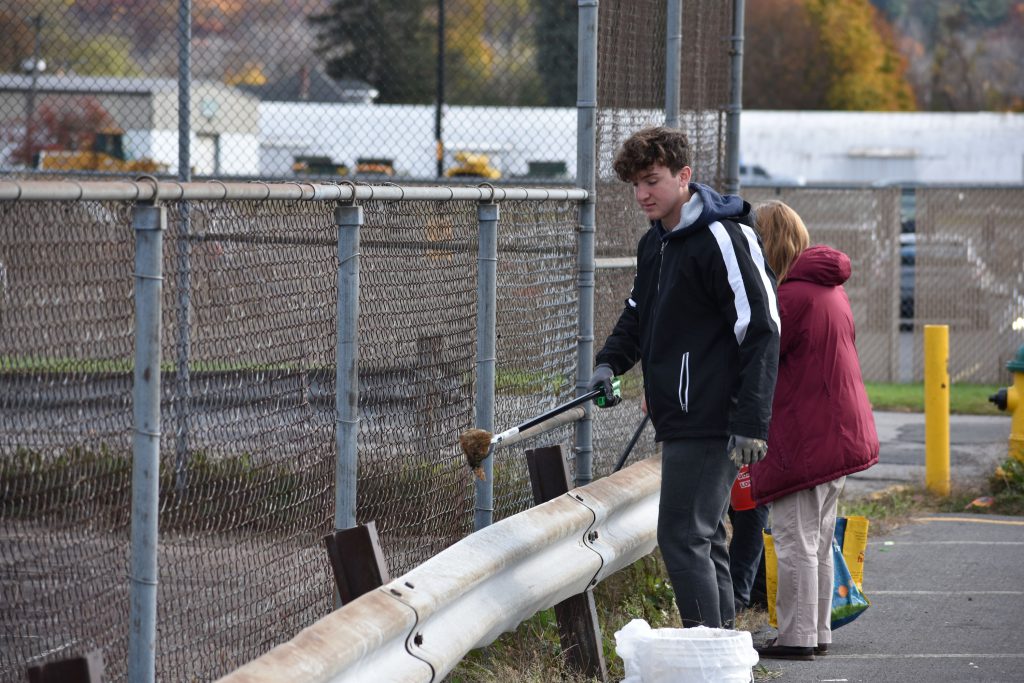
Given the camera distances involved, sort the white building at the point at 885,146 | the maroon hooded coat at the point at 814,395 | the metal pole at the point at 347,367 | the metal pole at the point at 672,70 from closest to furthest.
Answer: the metal pole at the point at 347,367
the maroon hooded coat at the point at 814,395
the metal pole at the point at 672,70
the white building at the point at 885,146

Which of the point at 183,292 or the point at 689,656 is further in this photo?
the point at 689,656

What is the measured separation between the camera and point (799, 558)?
5613mm

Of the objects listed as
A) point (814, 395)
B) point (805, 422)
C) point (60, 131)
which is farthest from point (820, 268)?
point (60, 131)

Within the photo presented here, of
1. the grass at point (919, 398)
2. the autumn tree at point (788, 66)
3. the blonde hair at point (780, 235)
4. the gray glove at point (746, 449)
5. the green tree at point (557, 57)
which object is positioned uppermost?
the autumn tree at point (788, 66)

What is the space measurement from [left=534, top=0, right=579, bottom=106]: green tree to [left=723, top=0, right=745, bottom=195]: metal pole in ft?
72.8

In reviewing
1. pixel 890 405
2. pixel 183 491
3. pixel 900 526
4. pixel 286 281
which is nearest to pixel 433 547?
pixel 183 491

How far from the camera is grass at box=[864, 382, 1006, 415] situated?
1381cm

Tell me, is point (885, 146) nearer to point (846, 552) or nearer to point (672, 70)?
point (672, 70)

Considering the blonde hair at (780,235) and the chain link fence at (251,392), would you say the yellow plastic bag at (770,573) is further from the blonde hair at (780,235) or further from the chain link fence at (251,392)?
the blonde hair at (780,235)

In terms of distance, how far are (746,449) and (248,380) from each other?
1580 mm

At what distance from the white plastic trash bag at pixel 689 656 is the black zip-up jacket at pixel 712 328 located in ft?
2.24

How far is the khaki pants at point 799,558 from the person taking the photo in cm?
562

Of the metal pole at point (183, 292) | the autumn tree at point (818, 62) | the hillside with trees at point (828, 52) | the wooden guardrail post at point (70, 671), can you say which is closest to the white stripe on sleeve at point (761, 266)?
the metal pole at point (183, 292)

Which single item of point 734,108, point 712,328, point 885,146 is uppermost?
point 885,146
